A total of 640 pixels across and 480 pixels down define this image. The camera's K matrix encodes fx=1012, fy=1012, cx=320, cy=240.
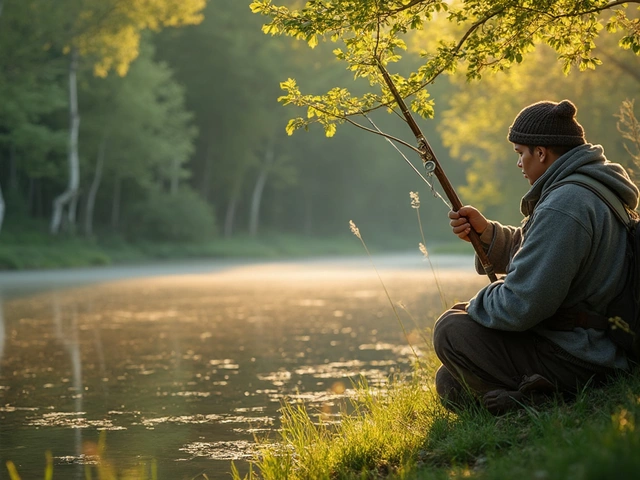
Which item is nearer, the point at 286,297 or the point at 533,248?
the point at 533,248

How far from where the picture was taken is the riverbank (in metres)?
32.3

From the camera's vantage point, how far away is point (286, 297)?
1850cm

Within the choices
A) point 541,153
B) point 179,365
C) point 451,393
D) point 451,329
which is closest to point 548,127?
point 541,153

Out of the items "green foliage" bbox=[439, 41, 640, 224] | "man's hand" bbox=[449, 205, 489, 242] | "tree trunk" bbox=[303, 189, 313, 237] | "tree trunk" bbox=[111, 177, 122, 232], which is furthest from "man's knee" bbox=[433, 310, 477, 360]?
"tree trunk" bbox=[303, 189, 313, 237]

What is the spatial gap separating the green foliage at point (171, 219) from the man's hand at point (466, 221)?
38.9 meters

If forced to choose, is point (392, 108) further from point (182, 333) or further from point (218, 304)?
point (218, 304)

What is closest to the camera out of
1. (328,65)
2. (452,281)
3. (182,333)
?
(182,333)

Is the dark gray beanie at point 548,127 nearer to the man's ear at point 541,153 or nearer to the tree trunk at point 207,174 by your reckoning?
the man's ear at point 541,153

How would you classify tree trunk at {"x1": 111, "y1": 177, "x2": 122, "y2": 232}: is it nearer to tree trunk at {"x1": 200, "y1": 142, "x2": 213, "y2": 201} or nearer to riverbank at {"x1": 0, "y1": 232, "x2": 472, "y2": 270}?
riverbank at {"x1": 0, "y1": 232, "x2": 472, "y2": 270}

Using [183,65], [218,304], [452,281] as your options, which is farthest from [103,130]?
[218,304]

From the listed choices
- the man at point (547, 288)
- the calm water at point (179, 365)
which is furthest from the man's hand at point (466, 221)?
the calm water at point (179, 365)

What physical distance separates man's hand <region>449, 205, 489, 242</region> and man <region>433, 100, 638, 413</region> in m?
0.01

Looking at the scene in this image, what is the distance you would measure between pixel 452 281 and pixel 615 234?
17854 mm

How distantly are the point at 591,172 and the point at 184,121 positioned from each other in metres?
45.4
